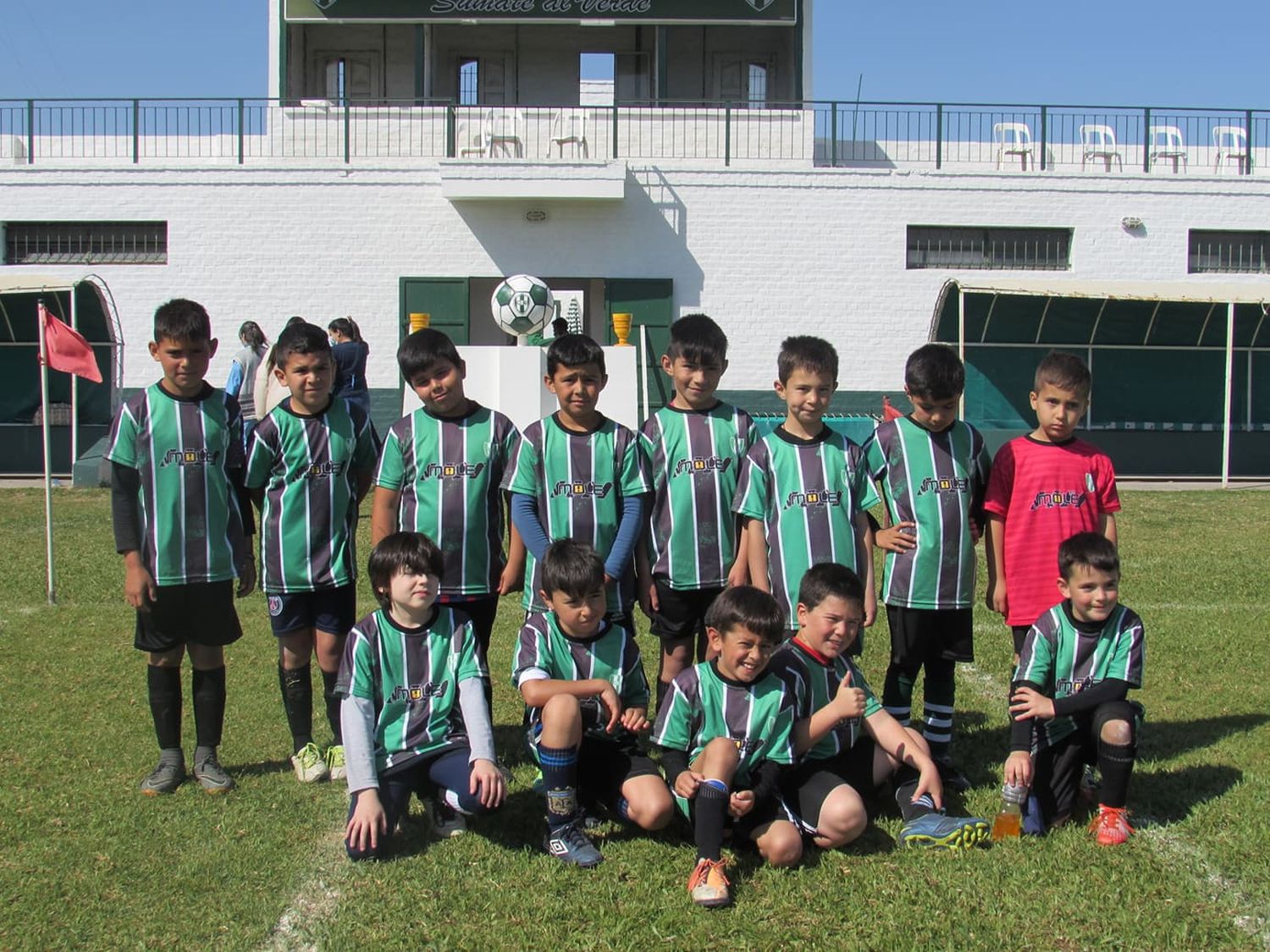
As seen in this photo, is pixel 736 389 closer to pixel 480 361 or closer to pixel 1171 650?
pixel 480 361

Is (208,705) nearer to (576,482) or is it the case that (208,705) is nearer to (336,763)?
(336,763)

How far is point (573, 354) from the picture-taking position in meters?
4.37

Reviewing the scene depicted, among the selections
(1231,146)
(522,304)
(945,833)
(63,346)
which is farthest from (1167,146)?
(945,833)

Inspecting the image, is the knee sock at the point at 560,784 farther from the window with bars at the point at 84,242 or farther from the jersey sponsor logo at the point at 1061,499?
the window with bars at the point at 84,242

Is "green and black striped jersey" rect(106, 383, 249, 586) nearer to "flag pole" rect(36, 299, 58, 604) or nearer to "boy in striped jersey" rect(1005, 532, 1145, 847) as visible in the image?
"boy in striped jersey" rect(1005, 532, 1145, 847)

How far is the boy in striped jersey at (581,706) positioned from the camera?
3844 mm

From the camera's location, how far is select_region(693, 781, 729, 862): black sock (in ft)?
11.7

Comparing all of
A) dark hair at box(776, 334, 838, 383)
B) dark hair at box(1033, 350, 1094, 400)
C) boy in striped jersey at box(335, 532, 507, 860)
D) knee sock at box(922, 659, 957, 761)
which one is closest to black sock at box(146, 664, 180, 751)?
boy in striped jersey at box(335, 532, 507, 860)

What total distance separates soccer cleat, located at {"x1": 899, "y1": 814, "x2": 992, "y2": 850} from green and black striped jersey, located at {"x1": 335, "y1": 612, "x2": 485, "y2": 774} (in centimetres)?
146

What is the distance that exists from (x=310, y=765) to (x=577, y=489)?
140 cm

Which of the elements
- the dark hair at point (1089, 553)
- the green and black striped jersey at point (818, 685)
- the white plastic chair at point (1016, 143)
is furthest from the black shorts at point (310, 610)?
the white plastic chair at point (1016, 143)

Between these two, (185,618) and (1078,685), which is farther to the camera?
(185,618)

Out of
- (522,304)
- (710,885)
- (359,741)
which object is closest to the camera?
(710,885)

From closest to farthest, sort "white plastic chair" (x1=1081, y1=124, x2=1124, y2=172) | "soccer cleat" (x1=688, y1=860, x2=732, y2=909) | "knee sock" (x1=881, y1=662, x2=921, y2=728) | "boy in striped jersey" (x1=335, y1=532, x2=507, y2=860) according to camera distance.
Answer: "soccer cleat" (x1=688, y1=860, x2=732, y2=909)
"boy in striped jersey" (x1=335, y1=532, x2=507, y2=860)
"knee sock" (x1=881, y1=662, x2=921, y2=728)
"white plastic chair" (x1=1081, y1=124, x2=1124, y2=172)
